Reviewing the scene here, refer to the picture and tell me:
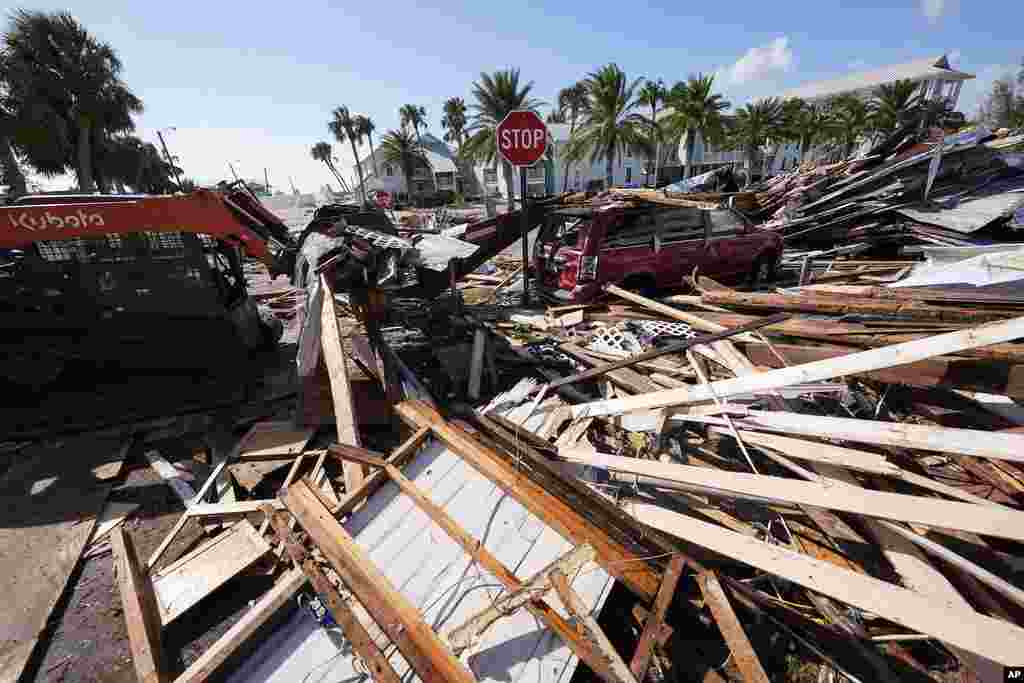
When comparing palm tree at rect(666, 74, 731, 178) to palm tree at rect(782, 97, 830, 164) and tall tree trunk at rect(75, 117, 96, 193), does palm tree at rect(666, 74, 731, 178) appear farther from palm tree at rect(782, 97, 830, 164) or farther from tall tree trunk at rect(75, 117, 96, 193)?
tall tree trunk at rect(75, 117, 96, 193)

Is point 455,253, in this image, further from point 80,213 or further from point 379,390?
point 80,213

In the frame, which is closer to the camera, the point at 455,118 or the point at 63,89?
the point at 63,89

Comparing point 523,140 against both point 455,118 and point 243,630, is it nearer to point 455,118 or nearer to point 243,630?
point 243,630

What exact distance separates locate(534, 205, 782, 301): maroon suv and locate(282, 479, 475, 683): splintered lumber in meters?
4.82

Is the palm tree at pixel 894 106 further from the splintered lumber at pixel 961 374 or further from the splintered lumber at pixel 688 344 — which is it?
the splintered lumber at pixel 961 374

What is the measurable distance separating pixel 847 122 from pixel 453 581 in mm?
43594

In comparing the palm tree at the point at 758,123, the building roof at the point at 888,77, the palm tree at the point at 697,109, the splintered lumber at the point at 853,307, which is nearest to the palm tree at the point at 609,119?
the palm tree at the point at 697,109

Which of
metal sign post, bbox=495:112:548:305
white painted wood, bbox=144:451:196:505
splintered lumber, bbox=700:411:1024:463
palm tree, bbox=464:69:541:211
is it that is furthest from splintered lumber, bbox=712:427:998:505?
palm tree, bbox=464:69:541:211

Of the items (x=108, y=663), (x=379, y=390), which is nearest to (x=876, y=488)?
(x=379, y=390)

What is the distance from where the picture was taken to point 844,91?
183ft

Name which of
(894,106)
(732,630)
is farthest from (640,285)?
(894,106)

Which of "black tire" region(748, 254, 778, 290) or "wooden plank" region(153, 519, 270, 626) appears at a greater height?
"black tire" region(748, 254, 778, 290)

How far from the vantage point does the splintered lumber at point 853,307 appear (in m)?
3.78

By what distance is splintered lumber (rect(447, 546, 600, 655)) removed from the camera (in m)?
1.82
